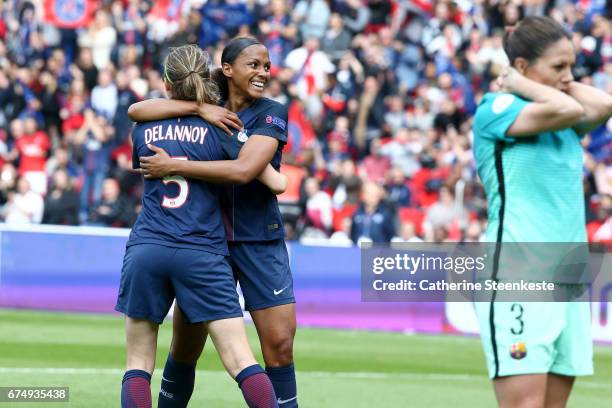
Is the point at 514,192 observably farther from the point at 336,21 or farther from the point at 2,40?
the point at 2,40

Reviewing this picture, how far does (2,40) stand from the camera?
2292cm

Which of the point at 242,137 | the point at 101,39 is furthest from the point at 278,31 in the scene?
the point at 242,137

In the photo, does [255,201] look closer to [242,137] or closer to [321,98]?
[242,137]

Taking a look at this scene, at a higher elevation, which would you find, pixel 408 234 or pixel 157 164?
pixel 157 164

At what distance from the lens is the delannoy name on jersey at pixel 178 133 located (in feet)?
19.5

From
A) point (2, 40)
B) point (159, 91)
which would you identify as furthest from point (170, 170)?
point (2, 40)

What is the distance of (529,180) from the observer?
4.84 meters

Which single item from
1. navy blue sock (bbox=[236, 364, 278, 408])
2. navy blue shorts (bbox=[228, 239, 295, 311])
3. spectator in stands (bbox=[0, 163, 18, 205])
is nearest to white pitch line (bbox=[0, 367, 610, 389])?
navy blue shorts (bbox=[228, 239, 295, 311])

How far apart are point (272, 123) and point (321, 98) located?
44.1 ft

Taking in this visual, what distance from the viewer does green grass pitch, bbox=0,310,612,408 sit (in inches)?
367

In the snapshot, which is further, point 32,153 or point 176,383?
point 32,153

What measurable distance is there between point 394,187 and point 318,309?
2.80 meters

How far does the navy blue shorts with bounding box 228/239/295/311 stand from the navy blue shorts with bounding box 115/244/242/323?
61 centimetres

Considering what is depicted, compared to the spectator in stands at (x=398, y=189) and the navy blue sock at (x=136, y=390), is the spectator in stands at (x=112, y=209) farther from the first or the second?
the navy blue sock at (x=136, y=390)
